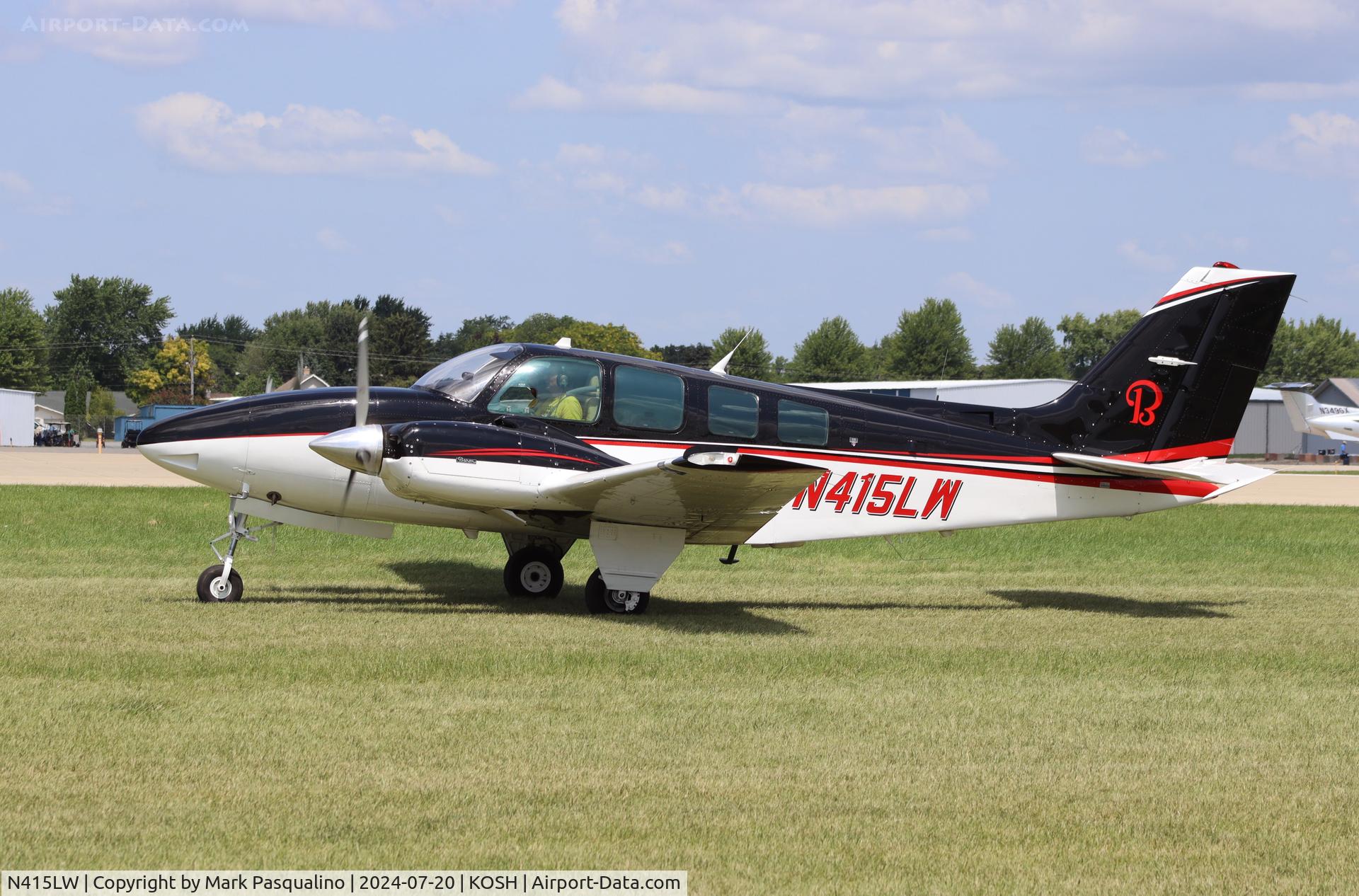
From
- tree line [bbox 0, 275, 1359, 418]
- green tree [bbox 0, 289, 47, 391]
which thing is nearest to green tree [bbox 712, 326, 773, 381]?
tree line [bbox 0, 275, 1359, 418]

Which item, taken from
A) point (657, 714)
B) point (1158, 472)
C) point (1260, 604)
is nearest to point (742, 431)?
point (1158, 472)

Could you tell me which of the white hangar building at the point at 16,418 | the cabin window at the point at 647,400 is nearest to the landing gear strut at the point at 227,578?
the cabin window at the point at 647,400

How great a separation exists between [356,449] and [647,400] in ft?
9.55

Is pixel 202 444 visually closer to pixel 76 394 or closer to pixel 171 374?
pixel 171 374

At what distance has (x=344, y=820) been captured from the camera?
Result: 18.4ft

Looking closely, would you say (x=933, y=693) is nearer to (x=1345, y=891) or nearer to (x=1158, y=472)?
(x=1345, y=891)

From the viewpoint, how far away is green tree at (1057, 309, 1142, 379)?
122250mm

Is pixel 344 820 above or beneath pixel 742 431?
beneath

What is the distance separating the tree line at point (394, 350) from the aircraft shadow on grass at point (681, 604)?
228 ft

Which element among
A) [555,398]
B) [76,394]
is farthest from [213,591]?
[76,394]

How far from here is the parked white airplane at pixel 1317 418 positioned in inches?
1965

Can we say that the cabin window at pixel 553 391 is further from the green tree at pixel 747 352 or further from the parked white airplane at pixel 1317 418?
the green tree at pixel 747 352

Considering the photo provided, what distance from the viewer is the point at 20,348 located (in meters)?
104

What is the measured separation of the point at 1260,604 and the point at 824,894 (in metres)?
10.5
